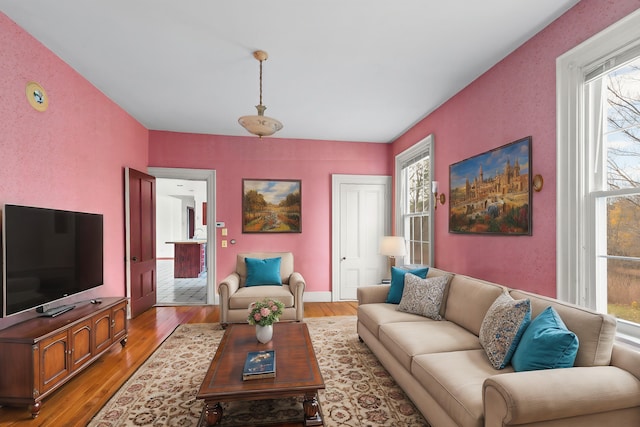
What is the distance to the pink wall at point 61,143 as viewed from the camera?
94.1 inches

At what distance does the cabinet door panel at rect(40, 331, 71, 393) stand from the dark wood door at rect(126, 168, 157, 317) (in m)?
1.89

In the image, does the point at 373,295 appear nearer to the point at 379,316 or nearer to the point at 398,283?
the point at 398,283

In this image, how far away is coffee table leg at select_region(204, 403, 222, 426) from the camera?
188 cm

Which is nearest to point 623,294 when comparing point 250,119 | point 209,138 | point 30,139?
point 250,119

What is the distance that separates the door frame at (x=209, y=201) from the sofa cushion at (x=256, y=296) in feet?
3.53

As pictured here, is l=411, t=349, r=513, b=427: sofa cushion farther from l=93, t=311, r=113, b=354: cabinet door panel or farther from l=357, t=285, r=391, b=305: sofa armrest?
l=93, t=311, r=113, b=354: cabinet door panel

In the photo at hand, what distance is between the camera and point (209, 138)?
5.20 meters

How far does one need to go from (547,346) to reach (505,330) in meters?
0.30

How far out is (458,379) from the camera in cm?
177

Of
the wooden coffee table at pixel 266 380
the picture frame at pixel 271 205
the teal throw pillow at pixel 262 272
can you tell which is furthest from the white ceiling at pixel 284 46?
the wooden coffee table at pixel 266 380

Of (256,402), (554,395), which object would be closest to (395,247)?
(256,402)

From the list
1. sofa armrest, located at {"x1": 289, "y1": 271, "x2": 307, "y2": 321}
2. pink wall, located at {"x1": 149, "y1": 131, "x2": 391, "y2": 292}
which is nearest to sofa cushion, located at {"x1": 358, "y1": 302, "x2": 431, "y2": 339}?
sofa armrest, located at {"x1": 289, "y1": 271, "x2": 307, "y2": 321}

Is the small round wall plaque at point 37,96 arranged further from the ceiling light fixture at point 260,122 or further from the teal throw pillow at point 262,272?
the teal throw pillow at point 262,272

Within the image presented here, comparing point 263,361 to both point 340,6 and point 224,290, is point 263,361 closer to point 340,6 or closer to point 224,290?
point 224,290
